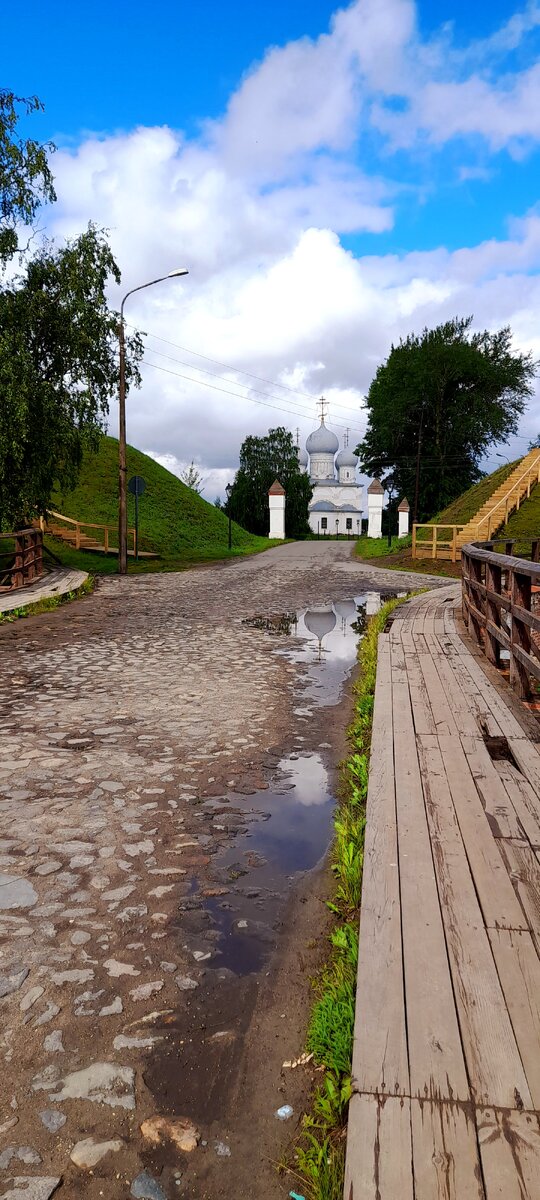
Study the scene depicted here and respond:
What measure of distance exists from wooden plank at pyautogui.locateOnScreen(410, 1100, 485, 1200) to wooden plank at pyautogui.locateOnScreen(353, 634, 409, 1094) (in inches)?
4.1

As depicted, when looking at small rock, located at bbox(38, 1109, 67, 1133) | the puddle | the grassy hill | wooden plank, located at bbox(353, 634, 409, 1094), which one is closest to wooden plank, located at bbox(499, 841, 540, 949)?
wooden plank, located at bbox(353, 634, 409, 1094)

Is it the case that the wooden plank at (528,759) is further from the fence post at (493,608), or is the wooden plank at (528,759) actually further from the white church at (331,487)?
the white church at (331,487)

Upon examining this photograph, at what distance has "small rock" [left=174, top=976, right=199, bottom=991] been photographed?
9.18 feet

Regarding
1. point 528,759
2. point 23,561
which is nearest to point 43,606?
point 23,561

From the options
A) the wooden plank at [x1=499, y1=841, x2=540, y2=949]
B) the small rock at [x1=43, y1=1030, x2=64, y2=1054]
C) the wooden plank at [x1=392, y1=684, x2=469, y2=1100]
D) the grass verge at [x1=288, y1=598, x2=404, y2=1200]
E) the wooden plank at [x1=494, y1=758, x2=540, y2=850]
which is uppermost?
the wooden plank at [x1=494, y1=758, x2=540, y2=850]

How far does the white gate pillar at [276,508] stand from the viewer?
2158 inches

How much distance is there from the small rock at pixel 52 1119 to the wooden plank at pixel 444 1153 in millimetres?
1111

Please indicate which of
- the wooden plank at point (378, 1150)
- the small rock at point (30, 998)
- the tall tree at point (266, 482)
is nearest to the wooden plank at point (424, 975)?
the wooden plank at point (378, 1150)

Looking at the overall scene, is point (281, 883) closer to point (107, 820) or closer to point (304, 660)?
point (107, 820)

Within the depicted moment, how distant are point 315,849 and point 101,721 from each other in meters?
2.96

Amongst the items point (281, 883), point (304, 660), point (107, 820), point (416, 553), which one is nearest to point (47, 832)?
point (107, 820)

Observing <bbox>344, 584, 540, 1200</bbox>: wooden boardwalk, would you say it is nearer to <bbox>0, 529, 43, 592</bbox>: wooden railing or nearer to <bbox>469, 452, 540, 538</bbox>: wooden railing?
<bbox>0, 529, 43, 592</bbox>: wooden railing

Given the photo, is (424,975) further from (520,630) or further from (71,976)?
(520,630)

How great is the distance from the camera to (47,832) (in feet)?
13.4
